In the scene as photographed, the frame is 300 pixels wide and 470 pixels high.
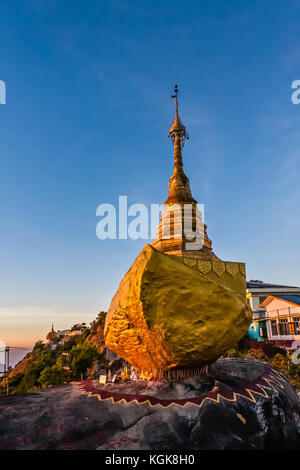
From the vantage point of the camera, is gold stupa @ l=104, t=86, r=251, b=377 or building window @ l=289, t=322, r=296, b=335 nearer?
gold stupa @ l=104, t=86, r=251, b=377

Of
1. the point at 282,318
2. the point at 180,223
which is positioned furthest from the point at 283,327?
the point at 180,223

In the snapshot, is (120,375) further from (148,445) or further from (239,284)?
(239,284)

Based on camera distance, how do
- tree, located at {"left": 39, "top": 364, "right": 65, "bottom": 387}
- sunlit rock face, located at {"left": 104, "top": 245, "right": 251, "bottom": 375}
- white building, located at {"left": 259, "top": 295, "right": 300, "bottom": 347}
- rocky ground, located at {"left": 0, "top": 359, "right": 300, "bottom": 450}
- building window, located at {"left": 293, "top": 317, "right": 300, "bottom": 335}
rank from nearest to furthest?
rocky ground, located at {"left": 0, "top": 359, "right": 300, "bottom": 450} < sunlit rock face, located at {"left": 104, "top": 245, "right": 251, "bottom": 375} < tree, located at {"left": 39, "top": 364, "right": 65, "bottom": 387} < building window, located at {"left": 293, "top": 317, "right": 300, "bottom": 335} < white building, located at {"left": 259, "top": 295, "right": 300, "bottom": 347}

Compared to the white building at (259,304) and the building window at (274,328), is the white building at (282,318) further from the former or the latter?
the white building at (259,304)

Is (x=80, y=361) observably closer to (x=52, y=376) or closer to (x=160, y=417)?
(x=52, y=376)

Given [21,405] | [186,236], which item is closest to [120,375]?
[21,405]

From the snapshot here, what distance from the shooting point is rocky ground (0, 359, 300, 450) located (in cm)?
650

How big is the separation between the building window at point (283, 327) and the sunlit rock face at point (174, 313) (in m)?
19.9

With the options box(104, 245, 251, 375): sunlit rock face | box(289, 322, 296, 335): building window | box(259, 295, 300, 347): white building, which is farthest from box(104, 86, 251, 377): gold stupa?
box(289, 322, 296, 335): building window

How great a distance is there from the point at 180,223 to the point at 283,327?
16.9 meters

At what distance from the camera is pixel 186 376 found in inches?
349

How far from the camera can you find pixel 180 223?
16.3 metres

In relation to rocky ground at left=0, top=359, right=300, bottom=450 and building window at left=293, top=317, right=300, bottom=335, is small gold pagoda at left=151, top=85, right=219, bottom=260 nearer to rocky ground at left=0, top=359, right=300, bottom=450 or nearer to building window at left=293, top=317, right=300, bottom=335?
rocky ground at left=0, top=359, right=300, bottom=450

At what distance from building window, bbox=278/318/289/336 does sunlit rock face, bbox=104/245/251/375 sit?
65.3 feet
